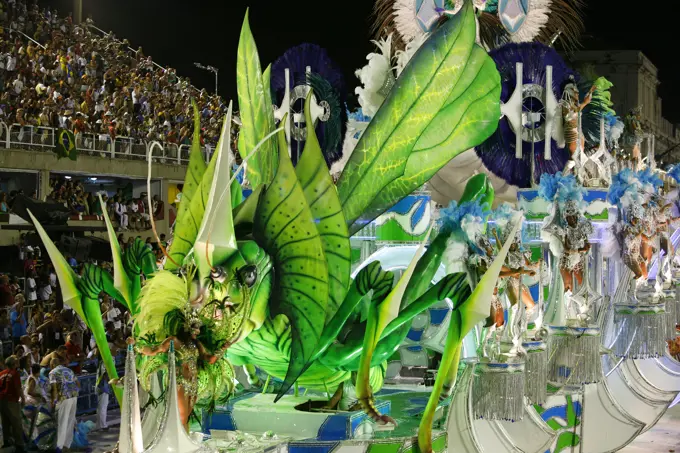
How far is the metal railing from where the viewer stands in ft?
51.7

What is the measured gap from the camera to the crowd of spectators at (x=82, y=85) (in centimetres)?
1625

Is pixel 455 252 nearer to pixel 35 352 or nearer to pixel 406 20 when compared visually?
pixel 406 20

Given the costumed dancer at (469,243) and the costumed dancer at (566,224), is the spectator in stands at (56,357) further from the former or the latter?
the costumed dancer at (469,243)

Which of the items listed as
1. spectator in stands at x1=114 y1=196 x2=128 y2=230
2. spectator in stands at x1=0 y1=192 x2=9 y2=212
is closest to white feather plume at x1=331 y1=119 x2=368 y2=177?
spectator in stands at x1=0 y1=192 x2=9 y2=212

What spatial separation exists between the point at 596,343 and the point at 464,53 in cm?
293

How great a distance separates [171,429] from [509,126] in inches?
192

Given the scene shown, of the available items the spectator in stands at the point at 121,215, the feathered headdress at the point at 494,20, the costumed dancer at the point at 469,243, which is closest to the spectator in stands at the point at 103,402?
the feathered headdress at the point at 494,20

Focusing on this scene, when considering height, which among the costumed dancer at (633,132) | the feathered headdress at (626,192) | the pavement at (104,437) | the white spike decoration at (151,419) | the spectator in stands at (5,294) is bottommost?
the pavement at (104,437)

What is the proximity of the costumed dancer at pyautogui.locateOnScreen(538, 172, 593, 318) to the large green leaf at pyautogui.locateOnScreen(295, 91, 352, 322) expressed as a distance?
272 cm

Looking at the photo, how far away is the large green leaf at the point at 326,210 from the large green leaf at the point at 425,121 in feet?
1.31

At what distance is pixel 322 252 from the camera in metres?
4.87

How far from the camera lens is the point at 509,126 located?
827 cm

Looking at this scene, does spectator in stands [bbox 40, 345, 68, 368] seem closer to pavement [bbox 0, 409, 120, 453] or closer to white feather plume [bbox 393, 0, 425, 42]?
pavement [bbox 0, 409, 120, 453]

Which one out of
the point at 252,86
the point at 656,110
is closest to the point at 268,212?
the point at 252,86
